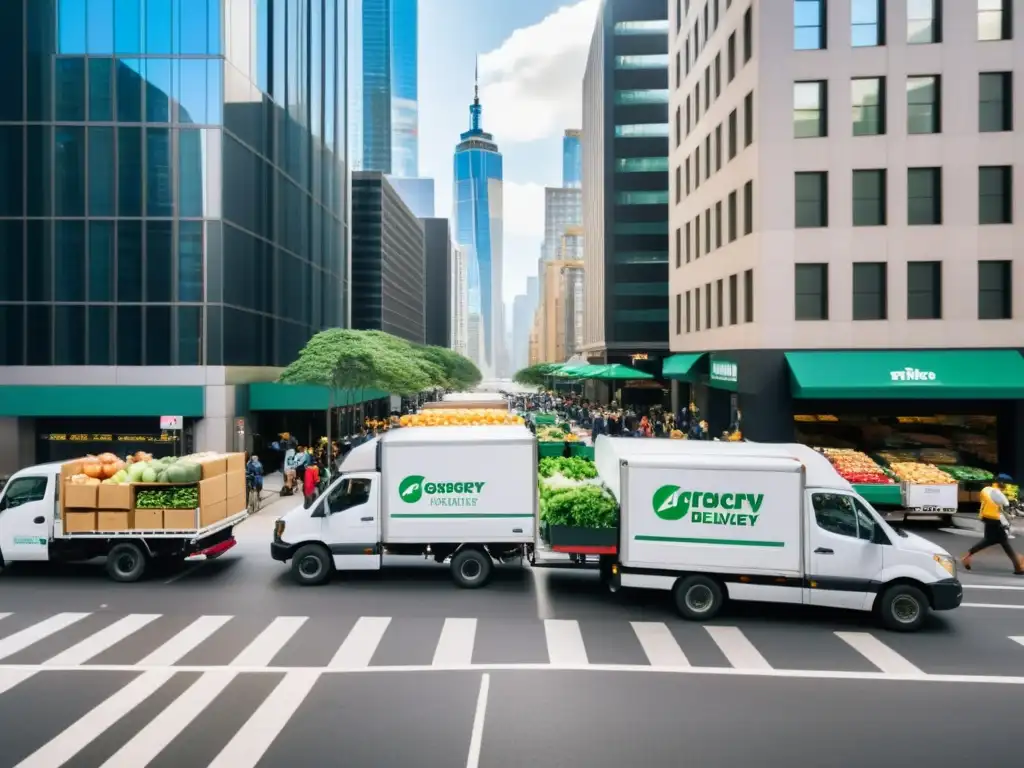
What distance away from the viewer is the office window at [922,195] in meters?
25.8

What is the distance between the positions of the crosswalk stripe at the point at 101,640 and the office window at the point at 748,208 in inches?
924

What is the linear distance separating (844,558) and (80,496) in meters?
14.4

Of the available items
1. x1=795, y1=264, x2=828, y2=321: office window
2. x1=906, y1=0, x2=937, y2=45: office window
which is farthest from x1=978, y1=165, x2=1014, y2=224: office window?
x1=795, y1=264, x2=828, y2=321: office window

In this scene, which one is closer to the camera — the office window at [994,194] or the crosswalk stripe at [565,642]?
the crosswalk stripe at [565,642]

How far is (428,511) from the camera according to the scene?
47.9 ft

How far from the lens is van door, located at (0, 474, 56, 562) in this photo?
49.0 ft

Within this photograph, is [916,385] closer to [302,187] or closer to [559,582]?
[559,582]

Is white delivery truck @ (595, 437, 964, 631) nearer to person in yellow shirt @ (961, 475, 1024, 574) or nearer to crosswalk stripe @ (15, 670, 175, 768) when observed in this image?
person in yellow shirt @ (961, 475, 1024, 574)

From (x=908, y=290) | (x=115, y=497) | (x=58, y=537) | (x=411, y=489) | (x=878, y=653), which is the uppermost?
(x=908, y=290)

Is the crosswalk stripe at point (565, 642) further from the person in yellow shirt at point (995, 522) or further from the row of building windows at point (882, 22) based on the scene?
the row of building windows at point (882, 22)

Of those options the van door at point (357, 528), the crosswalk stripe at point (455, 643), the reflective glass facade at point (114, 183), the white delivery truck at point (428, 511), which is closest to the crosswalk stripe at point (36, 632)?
the white delivery truck at point (428, 511)

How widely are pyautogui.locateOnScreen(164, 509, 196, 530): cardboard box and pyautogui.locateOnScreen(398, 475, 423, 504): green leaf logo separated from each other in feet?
13.8

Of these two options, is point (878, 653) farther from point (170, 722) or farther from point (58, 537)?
point (58, 537)

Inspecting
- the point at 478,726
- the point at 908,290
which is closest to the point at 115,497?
the point at 478,726
